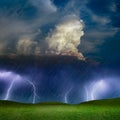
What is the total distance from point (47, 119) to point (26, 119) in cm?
336

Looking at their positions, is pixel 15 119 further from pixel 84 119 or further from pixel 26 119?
pixel 84 119

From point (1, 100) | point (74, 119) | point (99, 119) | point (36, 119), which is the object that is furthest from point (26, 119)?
point (1, 100)

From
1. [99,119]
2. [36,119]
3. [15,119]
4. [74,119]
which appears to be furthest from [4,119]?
[99,119]

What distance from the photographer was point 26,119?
5141 cm

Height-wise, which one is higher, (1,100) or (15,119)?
(1,100)

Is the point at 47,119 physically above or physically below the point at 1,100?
below

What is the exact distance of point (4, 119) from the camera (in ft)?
163

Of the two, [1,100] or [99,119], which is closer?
[99,119]

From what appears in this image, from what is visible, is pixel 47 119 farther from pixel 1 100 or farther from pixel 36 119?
pixel 1 100

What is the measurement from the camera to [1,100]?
163125 millimetres

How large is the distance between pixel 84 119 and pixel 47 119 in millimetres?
5939

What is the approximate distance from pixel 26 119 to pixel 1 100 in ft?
377

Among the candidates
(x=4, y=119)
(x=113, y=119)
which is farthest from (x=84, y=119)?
(x=4, y=119)

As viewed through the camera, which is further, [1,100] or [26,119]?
[1,100]
